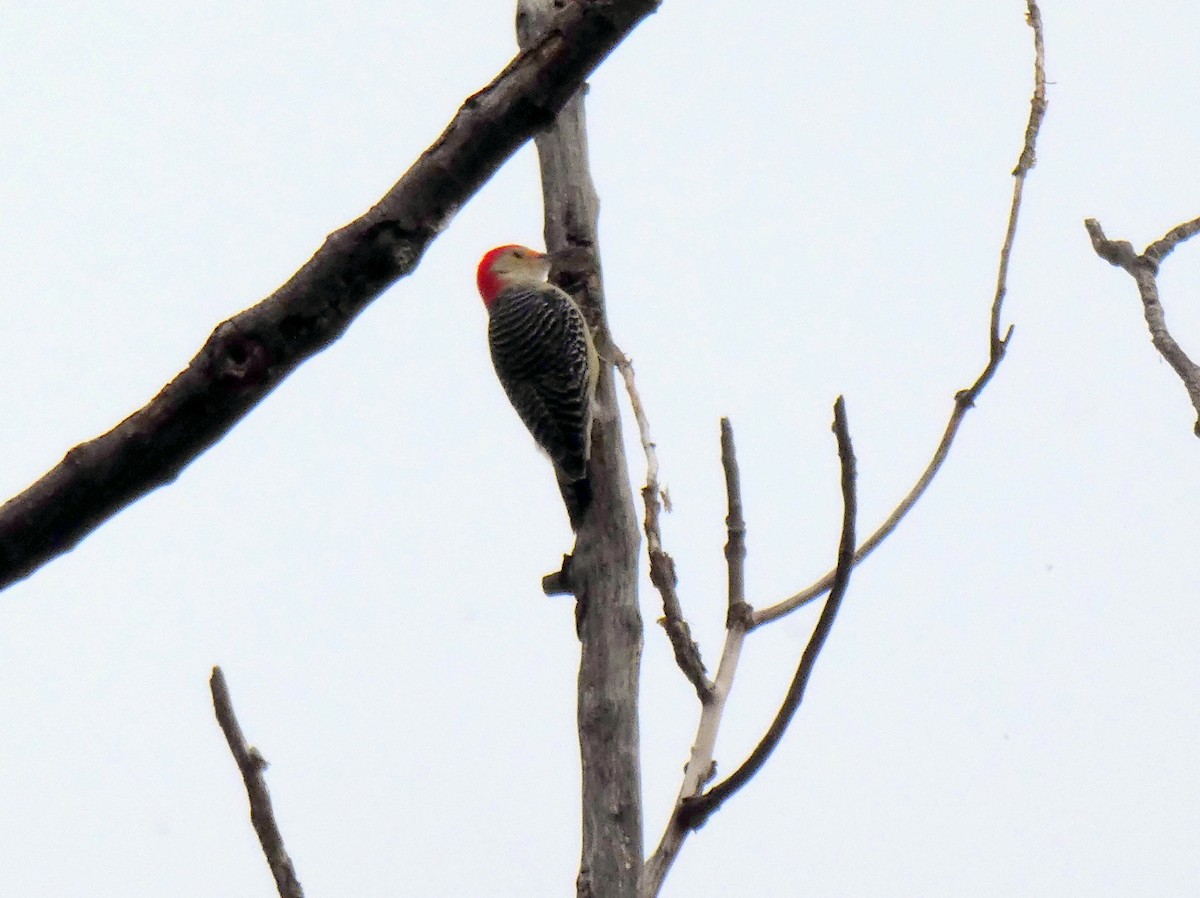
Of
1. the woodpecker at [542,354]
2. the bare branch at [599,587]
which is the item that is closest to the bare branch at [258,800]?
the bare branch at [599,587]

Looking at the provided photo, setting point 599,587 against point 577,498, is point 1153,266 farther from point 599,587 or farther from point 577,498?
point 577,498

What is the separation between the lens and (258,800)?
2.31 metres

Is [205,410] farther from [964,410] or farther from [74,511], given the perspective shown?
[964,410]

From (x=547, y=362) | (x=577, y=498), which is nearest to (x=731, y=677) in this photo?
(x=577, y=498)

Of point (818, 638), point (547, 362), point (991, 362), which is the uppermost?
point (547, 362)

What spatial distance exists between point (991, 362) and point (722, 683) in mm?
961

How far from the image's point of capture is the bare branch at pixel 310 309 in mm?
1930

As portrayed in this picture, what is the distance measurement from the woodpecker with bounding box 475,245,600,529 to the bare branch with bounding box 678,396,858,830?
129 inches

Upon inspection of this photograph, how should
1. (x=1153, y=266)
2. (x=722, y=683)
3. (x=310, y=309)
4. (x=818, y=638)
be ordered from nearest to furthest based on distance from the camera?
(x=310, y=309) < (x=818, y=638) < (x=1153, y=266) < (x=722, y=683)

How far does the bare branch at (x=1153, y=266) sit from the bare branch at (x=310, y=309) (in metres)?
1.24

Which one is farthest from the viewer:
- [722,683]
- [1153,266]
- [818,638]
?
[722,683]

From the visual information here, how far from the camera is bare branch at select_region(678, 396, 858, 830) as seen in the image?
263cm

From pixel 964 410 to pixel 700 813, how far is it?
1189 millimetres

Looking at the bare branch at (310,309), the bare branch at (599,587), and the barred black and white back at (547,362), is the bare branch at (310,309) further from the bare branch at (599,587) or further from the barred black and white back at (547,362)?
the barred black and white back at (547,362)
